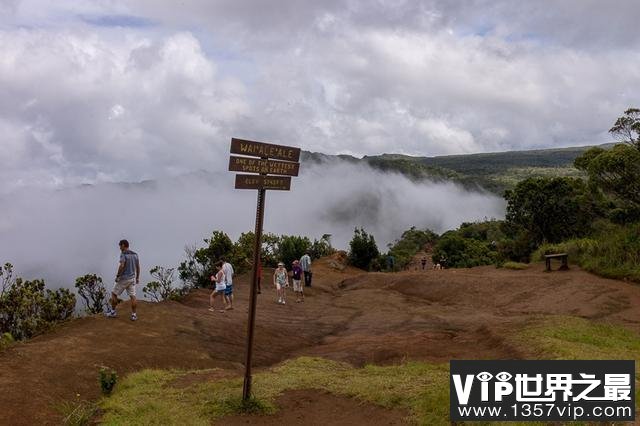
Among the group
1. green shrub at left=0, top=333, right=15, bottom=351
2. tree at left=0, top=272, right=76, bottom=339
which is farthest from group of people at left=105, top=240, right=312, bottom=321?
green shrub at left=0, top=333, right=15, bottom=351

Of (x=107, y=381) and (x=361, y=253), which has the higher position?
(x=361, y=253)

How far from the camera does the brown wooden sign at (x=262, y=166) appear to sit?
24.3ft

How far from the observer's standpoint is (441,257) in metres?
41.2

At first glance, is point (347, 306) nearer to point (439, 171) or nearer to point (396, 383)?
point (396, 383)

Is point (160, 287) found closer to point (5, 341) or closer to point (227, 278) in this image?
point (227, 278)

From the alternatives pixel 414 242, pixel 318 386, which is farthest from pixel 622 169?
pixel 414 242

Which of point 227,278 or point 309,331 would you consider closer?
point 309,331

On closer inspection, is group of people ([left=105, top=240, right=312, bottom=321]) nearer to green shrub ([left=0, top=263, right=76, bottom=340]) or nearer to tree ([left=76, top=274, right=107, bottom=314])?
green shrub ([left=0, top=263, right=76, bottom=340])

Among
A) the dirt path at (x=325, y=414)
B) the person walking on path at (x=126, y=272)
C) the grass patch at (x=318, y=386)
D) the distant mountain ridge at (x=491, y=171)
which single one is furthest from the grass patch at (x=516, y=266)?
the distant mountain ridge at (x=491, y=171)

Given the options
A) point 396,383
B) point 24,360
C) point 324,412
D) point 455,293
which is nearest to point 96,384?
point 24,360

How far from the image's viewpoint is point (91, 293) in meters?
16.8
